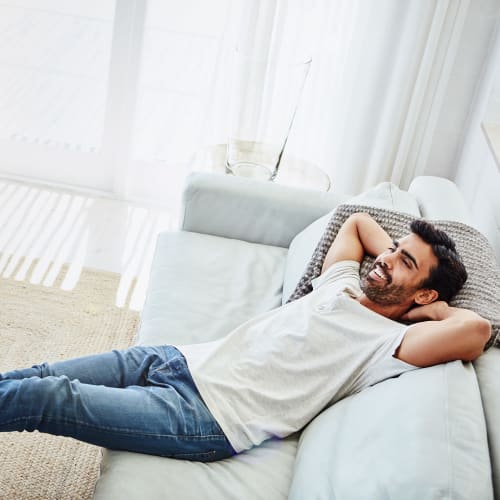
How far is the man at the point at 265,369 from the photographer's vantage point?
1.45 meters

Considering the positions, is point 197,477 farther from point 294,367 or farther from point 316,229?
point 316,229

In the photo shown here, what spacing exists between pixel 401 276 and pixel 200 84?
2.00 metres

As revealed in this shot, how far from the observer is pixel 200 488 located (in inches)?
53.9

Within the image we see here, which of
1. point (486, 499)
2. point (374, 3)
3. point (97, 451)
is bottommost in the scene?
point (97, 451)

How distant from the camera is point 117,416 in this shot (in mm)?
1460

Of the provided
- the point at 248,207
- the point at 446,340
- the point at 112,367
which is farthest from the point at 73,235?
the point at 446,340

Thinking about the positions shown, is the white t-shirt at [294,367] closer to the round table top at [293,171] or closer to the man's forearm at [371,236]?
the man's forearm at [371,236]

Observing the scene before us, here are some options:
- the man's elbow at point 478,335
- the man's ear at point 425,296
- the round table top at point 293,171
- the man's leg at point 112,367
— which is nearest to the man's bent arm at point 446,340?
the man's elbow at point 478,335

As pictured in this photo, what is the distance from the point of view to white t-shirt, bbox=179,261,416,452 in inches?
58.8

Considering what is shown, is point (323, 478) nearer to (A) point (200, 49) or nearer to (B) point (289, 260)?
(B) point (289, 260)

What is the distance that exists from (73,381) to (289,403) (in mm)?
474

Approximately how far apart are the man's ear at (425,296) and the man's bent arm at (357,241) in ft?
0.87

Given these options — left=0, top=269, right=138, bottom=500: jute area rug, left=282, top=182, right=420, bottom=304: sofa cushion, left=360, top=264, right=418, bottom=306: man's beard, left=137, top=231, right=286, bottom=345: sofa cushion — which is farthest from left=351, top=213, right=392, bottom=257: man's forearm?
left=0, top=269, right=138, bottom=500: jute area rug

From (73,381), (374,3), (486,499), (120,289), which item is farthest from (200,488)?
(374,3)
